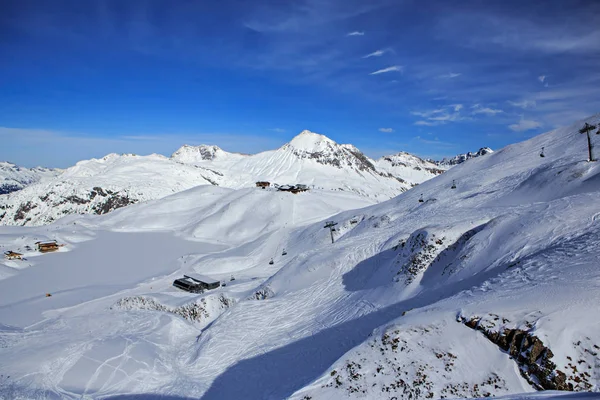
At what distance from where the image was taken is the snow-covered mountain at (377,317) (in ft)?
33.9

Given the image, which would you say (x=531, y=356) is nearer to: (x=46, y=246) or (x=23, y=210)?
(x=46, y=246)

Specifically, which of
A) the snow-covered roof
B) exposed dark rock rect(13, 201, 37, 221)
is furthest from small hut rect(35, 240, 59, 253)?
exposed dark rock rect(13, 201, 37, 221)

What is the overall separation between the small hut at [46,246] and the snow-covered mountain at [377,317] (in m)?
21.9

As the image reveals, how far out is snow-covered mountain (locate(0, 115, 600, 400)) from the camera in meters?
10.3

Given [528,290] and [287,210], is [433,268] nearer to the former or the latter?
[528,290]

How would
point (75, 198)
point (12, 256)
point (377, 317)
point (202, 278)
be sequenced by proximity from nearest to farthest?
1. point (377, 317)
2. point (202, 278)
3. point (12, 256)
4. point (75, 198)

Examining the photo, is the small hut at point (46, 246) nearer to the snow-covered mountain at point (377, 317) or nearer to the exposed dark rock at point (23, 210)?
the snow-covered mountain at point (377, 317)

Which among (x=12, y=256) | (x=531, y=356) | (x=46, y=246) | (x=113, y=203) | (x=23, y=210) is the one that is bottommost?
(x=531, y=356)

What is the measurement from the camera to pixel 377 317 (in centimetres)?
1777

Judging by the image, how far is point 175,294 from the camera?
34.4 m

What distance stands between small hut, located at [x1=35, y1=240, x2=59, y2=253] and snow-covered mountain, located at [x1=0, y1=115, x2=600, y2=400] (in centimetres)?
2190

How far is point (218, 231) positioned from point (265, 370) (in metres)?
61.8

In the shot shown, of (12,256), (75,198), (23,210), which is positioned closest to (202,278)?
(12,256)

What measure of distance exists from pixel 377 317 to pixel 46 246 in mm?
74390
